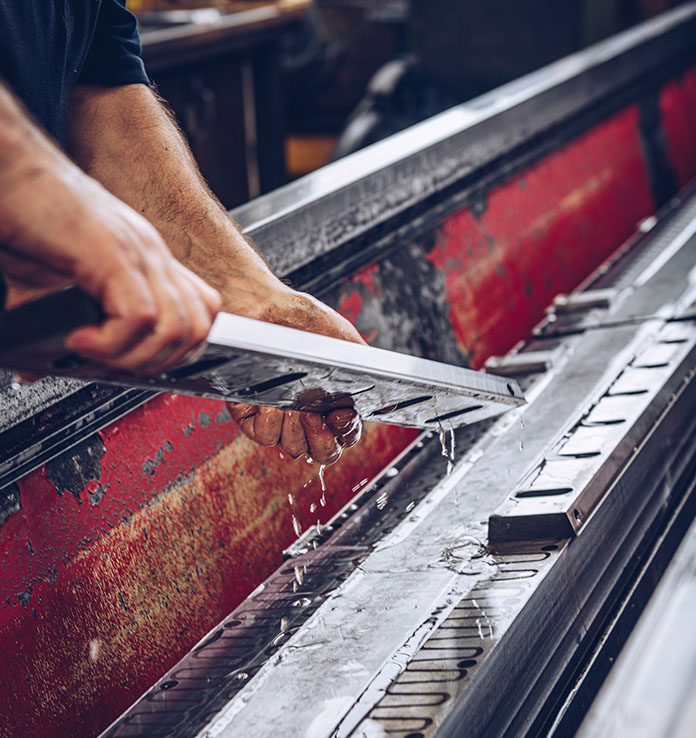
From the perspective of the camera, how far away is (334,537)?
1.44 m

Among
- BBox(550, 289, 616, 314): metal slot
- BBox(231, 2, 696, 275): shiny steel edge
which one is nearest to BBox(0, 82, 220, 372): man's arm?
BBox(231, 2, 696, 275): shiny steel edge

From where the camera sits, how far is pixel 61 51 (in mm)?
1135

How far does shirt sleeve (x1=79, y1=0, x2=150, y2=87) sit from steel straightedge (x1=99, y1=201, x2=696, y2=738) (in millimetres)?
724

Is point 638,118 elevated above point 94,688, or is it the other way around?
point 638,118

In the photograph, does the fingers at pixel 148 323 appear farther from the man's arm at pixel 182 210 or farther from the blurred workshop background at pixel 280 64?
the blurred workshop background at pixel 280 64

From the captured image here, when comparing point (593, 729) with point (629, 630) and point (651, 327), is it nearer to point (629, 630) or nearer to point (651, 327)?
point (629, 630)

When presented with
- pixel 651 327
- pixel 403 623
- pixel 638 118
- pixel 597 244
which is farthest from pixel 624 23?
pixel 403 623

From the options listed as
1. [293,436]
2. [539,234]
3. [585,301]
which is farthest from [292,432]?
[539,234]

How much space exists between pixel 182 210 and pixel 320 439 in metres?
0.35

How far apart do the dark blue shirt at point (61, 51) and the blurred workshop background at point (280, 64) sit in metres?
2.52

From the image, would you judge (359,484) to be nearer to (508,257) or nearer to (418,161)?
(418,161)

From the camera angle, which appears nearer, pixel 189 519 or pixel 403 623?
pixel 403 623

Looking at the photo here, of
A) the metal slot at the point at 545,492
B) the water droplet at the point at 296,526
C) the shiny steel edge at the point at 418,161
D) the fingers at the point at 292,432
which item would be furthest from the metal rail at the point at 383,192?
the metal slot at the point at 545,492

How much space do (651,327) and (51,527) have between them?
1.11m
